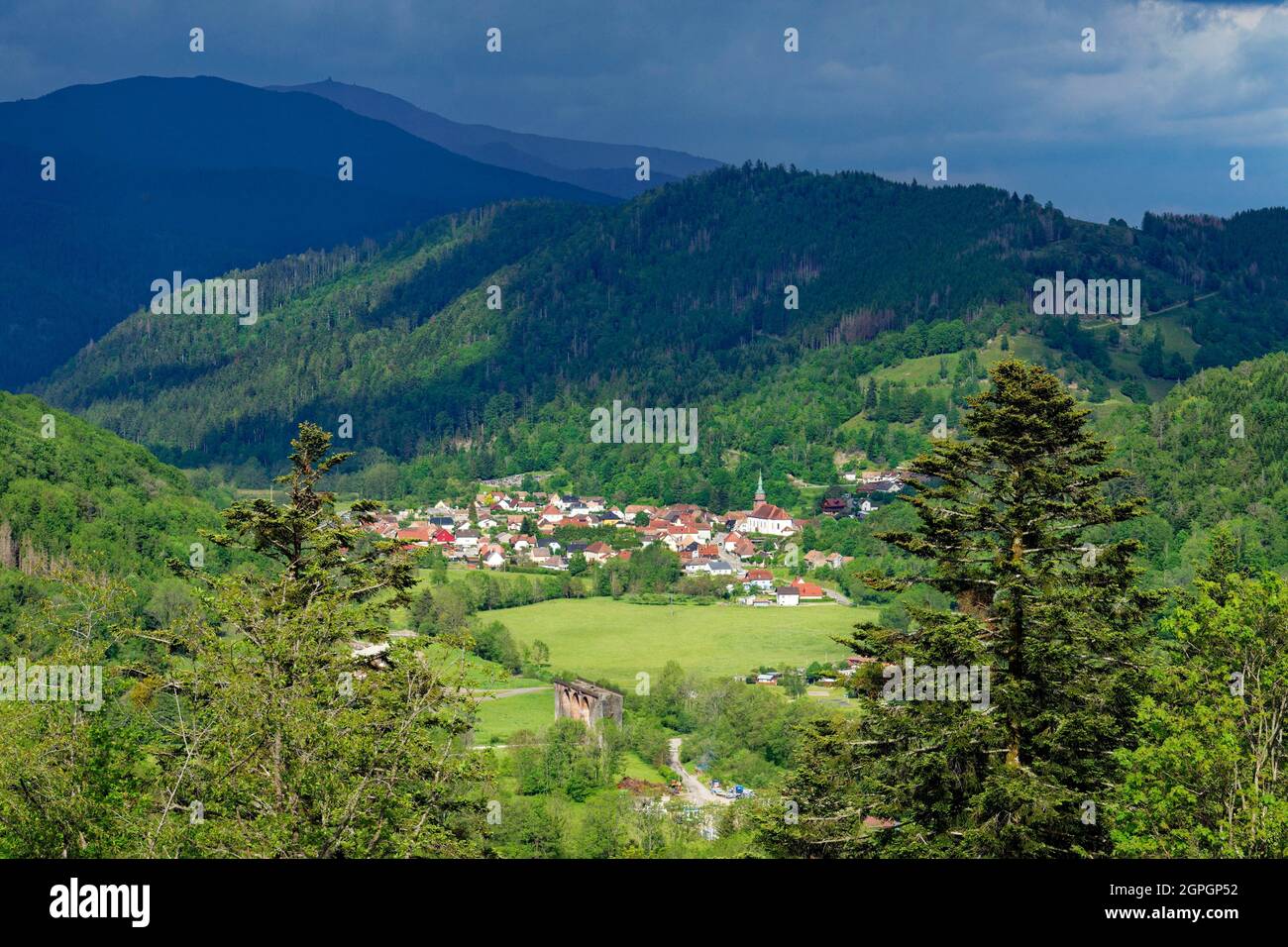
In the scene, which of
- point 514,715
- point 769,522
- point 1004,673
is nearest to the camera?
point 1004,673

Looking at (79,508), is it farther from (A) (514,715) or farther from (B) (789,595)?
(B) (789,595)

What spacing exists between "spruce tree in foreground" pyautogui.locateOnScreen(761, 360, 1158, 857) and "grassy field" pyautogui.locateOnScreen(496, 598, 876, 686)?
55.4 metres

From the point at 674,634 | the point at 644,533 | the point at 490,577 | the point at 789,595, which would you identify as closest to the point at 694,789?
the point at 674,634

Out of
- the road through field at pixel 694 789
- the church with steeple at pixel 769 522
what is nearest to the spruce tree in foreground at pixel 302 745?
the road through field at pixel 694 789

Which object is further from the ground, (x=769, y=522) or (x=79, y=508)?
(x=79, y=508)

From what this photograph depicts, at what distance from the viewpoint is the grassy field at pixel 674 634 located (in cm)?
8812

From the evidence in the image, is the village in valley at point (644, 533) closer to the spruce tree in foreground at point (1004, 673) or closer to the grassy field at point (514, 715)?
the grassy field at point (514, 715)

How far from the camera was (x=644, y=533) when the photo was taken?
14975 cm

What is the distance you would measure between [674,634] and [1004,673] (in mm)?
75565

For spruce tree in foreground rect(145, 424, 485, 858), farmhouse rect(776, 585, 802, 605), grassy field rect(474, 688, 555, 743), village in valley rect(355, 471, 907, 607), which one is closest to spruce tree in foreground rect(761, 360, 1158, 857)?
spruce tree in foreground rect(145, 424, 485, 858)

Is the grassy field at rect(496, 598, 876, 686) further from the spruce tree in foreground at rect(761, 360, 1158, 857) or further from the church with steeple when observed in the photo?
the spruce tree in foreground at rect(761, 360, 1158, 857)

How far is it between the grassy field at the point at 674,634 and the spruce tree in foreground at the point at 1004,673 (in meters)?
55.4

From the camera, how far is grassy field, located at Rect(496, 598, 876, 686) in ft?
289
